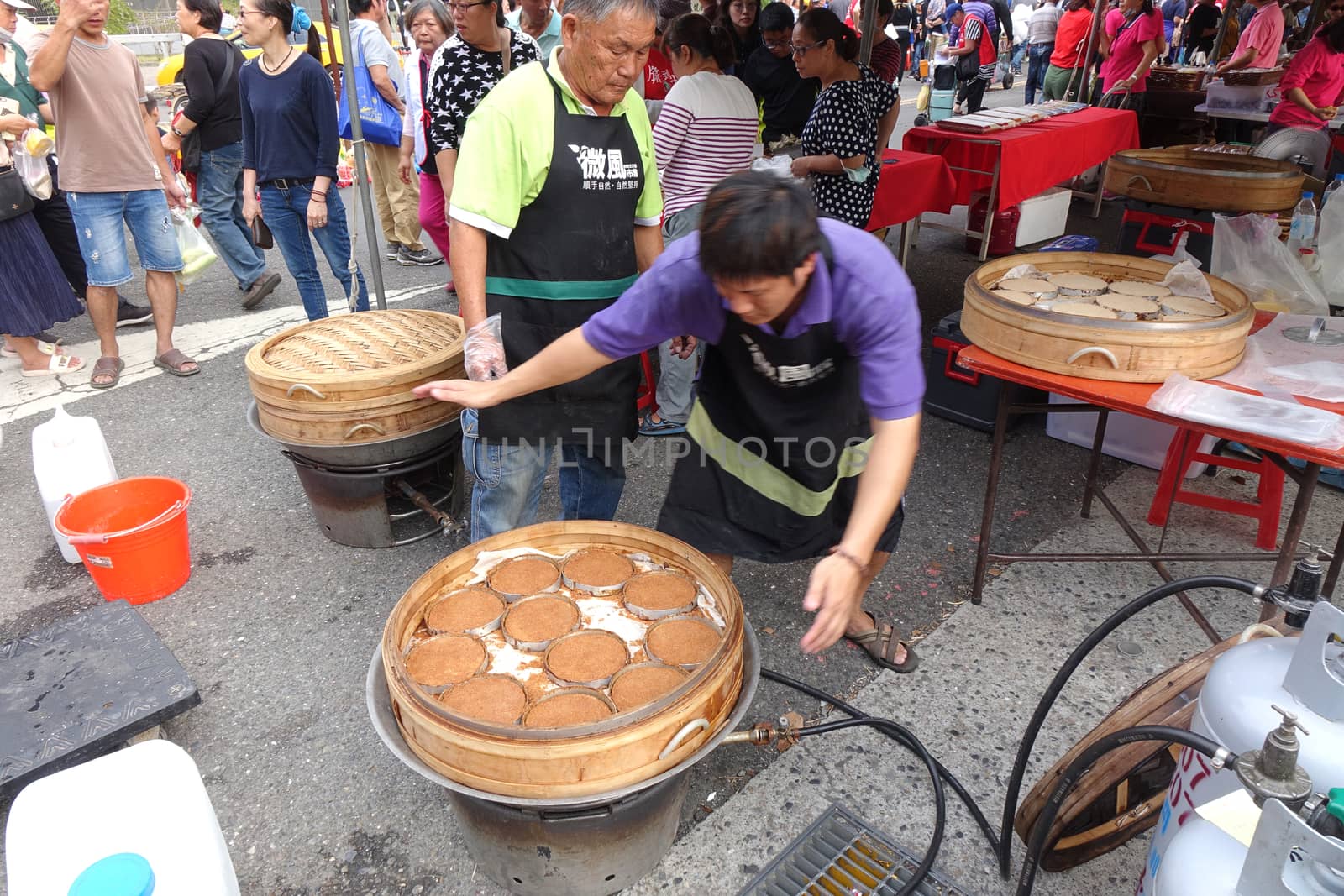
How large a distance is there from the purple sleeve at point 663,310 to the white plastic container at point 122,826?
1.33 meters

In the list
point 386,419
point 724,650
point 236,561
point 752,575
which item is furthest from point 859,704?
point 236,561

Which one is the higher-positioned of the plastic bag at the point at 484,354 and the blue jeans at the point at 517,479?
the plastic bag at the point at 484,354

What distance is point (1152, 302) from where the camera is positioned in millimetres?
2807

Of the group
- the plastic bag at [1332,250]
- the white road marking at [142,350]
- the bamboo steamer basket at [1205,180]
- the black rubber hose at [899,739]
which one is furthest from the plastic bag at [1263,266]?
the white road marking at [142,350]

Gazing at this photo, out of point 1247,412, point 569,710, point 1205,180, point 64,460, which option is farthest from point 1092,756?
point 1205,180

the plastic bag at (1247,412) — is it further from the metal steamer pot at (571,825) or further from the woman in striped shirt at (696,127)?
the woman in striped shirt at (696,127)

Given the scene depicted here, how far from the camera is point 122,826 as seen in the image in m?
1.69

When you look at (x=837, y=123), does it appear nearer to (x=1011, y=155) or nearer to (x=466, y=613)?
(x=1011, y=155)

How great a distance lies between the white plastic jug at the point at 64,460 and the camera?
3.24 m

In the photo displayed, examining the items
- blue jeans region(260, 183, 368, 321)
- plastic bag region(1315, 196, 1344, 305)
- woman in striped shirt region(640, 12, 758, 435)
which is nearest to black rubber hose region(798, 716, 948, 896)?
woman in striped shirt region(640, 12, 758, 435)

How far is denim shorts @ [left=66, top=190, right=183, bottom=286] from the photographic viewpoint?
171 inches

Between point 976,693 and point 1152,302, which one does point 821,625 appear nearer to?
point 976,693

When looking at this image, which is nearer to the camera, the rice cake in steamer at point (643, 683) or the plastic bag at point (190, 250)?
the rice cake in steamer at point (643, 683)

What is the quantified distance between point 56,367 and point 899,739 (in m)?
5.28
